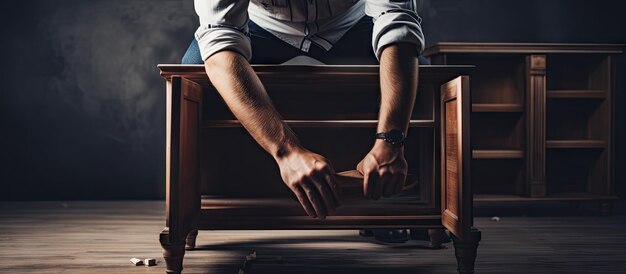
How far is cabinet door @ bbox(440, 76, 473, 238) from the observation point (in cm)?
127

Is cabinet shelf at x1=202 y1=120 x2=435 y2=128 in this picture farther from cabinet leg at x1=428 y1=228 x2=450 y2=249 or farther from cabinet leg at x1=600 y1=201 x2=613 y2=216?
cabinet leg at x1=600 y1=201 x2=613 y2=216

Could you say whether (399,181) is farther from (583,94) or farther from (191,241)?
(583,94)

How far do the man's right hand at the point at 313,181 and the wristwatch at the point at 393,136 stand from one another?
169 mm

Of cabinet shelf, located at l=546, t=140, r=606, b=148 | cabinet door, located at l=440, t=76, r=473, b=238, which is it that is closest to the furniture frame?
cabinet door, located at l=440, t=76, r=473, b=238

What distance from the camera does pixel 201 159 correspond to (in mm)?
1613

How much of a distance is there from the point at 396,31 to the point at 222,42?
43cm

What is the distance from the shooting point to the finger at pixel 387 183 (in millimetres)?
1219

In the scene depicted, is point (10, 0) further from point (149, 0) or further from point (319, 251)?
point (319, 251)

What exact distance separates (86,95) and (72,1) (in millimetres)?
541

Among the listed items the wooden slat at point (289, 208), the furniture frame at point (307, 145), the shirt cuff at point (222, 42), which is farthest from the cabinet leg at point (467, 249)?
the shirt cuff at point (222, 42)

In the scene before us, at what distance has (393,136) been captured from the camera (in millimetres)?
1292

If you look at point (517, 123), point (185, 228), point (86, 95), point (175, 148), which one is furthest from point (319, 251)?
point (86, 95)

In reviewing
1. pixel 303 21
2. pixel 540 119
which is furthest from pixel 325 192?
pixel 540 119

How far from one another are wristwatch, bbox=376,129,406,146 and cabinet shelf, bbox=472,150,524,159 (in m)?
1.43
